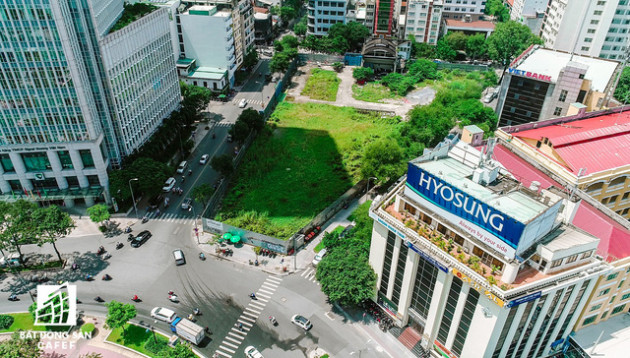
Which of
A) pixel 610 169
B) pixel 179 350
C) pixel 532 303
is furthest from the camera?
pixel 610 169

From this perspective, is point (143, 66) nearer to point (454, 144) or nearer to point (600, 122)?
point (454, 144)

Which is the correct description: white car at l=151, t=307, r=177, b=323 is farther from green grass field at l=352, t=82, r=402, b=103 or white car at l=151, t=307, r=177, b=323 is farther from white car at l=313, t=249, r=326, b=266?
green grass field at l=352, t=82, r=402, b=103

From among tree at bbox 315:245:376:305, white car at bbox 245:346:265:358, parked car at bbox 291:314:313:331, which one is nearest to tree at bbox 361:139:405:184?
tree at bbox 315:245:376:305

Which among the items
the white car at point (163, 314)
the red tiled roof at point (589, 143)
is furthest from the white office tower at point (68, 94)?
the red tiled roof at point (589, 143)

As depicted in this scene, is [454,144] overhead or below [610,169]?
overhead

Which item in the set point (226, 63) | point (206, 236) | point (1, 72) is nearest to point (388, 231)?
point (206, 236)

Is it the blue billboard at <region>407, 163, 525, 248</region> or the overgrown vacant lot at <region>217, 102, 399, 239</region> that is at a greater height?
the blue billboard at <region>407, 163, 525, 248</region>
